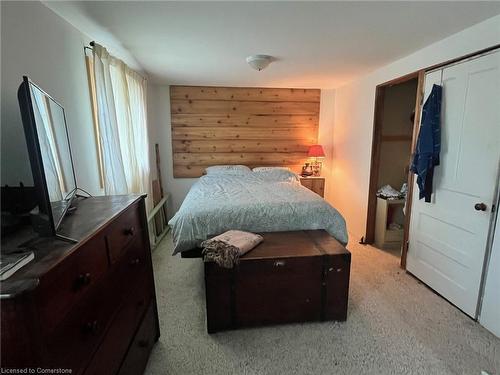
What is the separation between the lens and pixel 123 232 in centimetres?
127

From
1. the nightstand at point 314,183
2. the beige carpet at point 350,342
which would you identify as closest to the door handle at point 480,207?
the beige carpet at point 350,342

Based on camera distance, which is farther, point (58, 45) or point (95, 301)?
point (58, 45)

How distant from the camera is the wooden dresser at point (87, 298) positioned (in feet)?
2.10

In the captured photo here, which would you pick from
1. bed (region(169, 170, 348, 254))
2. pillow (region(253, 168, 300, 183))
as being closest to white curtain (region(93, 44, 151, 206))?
bed (region(169, 170, 348, 254))

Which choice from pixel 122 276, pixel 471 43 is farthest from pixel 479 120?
pixel 122 276

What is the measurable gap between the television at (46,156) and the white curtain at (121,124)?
28.2 inches

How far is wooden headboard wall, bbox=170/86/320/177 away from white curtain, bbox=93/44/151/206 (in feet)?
2.89

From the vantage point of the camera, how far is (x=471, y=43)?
6.16 feet

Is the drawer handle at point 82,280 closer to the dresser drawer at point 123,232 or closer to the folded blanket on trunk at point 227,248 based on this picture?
the dresser drawer at point 123,232

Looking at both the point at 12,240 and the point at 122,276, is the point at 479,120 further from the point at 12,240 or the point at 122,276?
the point at 12,240

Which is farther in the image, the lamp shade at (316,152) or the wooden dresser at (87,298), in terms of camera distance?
the lamp shade at (316,152)

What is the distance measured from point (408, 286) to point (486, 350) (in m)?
0.75

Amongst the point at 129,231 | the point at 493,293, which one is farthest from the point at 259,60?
the point at 493,293

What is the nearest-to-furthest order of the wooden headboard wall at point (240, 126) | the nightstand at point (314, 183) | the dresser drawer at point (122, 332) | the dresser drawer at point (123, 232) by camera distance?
the dresser drawer at point (122, 332)
the dresser drawer at point (123, 232)
the wooden headboard wall at point (240, 126)
the nightstand at point (314, 183)
